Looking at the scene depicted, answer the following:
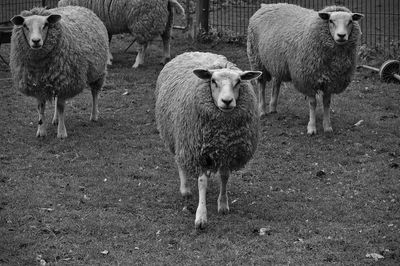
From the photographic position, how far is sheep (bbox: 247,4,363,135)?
33.4 ft

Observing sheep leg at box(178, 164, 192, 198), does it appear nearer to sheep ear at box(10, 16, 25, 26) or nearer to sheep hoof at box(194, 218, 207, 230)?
sheep hoof at box(194, 218, 207, 230)

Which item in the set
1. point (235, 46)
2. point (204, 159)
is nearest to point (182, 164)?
point (204, 159)

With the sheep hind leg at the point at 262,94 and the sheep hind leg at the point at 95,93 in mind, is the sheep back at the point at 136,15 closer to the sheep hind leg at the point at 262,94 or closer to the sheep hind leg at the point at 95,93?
the sheep hind leg at the point at 95,93

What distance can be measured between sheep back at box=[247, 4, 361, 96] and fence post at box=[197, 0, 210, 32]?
15.2 feet

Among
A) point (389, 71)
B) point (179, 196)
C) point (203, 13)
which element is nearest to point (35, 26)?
point (179, 196)

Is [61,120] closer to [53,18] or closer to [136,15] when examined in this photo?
[53,18]

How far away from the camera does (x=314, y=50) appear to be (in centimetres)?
1027

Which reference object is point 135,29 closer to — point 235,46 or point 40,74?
point 235,46

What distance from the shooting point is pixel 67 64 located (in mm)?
10203

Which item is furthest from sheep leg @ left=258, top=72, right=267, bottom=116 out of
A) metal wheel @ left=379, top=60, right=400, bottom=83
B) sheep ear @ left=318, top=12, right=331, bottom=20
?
metal wheel @ left=379, top=60, right=400, bottom=83

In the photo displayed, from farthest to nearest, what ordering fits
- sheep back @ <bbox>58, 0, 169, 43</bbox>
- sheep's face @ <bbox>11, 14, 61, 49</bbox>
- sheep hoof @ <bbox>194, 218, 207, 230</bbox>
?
sheep back @ <bbox>58, 0, 169, 43</bbox>
sheep's face @ <bbox>11, 14, 61, 49</bbox>
sheep hoof @ <bbox>194, 218, 207, 230</bbox>

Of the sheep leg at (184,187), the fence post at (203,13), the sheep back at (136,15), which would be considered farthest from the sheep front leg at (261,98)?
the fence post at (203,13)

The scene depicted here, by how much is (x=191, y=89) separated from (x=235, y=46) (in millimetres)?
8056

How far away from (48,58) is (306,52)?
334cm
